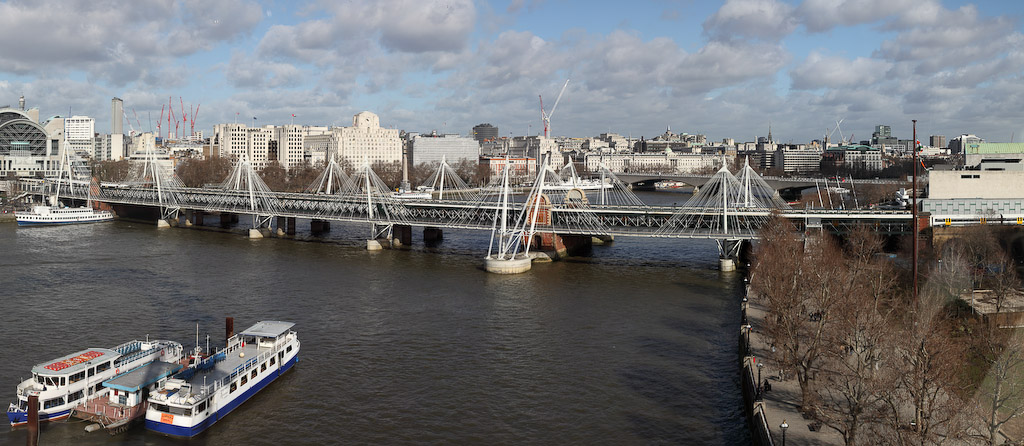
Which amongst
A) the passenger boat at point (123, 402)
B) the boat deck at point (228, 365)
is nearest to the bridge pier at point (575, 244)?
the boat deck at point (228, 365)

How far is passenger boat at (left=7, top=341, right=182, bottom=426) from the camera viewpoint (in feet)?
68.0

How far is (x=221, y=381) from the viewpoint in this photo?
21.8 meters

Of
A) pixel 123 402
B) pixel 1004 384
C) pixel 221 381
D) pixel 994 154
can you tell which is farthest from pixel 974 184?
pixel 123 402

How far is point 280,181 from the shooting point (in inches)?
4779

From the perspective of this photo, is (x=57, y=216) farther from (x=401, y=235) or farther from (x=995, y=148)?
(x=995, y=148)

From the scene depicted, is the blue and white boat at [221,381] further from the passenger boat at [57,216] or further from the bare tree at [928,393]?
the passenger boat at [57,216]

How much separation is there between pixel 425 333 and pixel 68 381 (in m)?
12.8

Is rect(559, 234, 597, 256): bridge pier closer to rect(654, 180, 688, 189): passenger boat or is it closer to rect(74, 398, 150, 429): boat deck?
rect(74, 398, 150, 429): boat deck

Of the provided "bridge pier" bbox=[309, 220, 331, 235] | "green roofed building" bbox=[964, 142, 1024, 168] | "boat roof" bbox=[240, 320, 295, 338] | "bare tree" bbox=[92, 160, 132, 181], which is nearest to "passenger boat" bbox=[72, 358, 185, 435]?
"boat roof" bbox=[240, 320, 295, 338]

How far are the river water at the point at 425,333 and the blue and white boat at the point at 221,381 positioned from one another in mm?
418

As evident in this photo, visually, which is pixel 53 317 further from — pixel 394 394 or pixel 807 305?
pixel 807 305

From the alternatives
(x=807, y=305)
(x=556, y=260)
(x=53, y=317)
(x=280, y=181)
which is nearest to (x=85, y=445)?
(x=53, y=317)

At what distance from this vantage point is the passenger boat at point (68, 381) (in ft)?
68.0

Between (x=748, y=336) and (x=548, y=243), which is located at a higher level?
(x=548, y=243)
